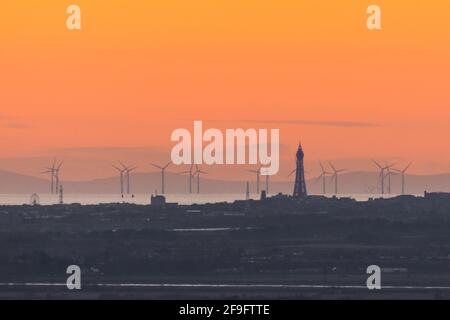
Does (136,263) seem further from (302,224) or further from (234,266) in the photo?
(302,224)

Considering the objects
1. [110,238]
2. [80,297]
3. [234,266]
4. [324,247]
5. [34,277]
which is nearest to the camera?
[80,297]

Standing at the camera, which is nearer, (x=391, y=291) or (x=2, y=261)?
(x=391, y=291)

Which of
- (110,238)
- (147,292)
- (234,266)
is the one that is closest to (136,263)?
(234,266)

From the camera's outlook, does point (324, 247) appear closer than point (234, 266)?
No
